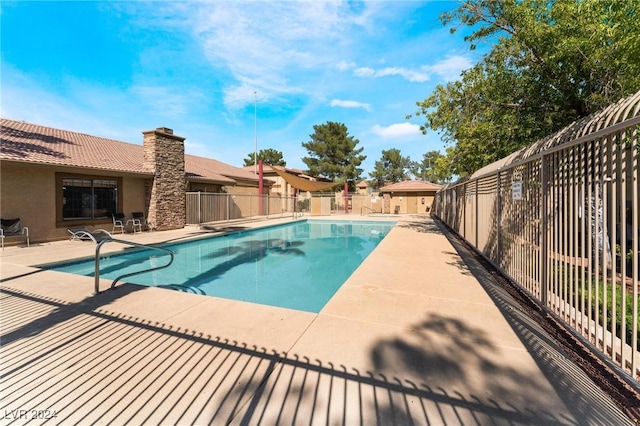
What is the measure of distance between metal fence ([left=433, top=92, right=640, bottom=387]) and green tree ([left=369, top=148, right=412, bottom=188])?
50.3 metres

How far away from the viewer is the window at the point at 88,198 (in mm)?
10305

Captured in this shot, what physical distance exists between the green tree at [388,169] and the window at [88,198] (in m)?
46.4

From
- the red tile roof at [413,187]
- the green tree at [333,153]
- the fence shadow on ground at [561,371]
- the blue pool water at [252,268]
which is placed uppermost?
the green tree at [333,153]

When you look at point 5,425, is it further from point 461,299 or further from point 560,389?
point 461,299

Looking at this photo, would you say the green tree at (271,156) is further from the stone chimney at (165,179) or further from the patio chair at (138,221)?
the patio chair at (138,221)

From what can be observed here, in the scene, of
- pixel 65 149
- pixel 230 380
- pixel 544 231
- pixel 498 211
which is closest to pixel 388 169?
pixel 65 149

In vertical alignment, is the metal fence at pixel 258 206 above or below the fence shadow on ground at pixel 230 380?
above

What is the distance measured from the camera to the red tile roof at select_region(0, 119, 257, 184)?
919 centimetres

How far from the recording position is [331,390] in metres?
2.11

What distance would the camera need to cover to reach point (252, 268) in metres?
8.11

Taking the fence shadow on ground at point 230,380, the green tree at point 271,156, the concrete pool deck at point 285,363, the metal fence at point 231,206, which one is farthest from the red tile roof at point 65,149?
the green tree at point 271,156

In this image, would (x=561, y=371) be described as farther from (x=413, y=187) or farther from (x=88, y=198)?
(x=413, y=187)

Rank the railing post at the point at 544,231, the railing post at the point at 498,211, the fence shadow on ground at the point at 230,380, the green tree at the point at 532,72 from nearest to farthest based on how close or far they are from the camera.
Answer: the fence shadow on ground at the point at 230,380
the railing post at the point at 544,231
the railing post at the point at 498,211
the green tree at the point at 532,72

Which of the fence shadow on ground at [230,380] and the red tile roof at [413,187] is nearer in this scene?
the fence shadow on ground at [230,380]
